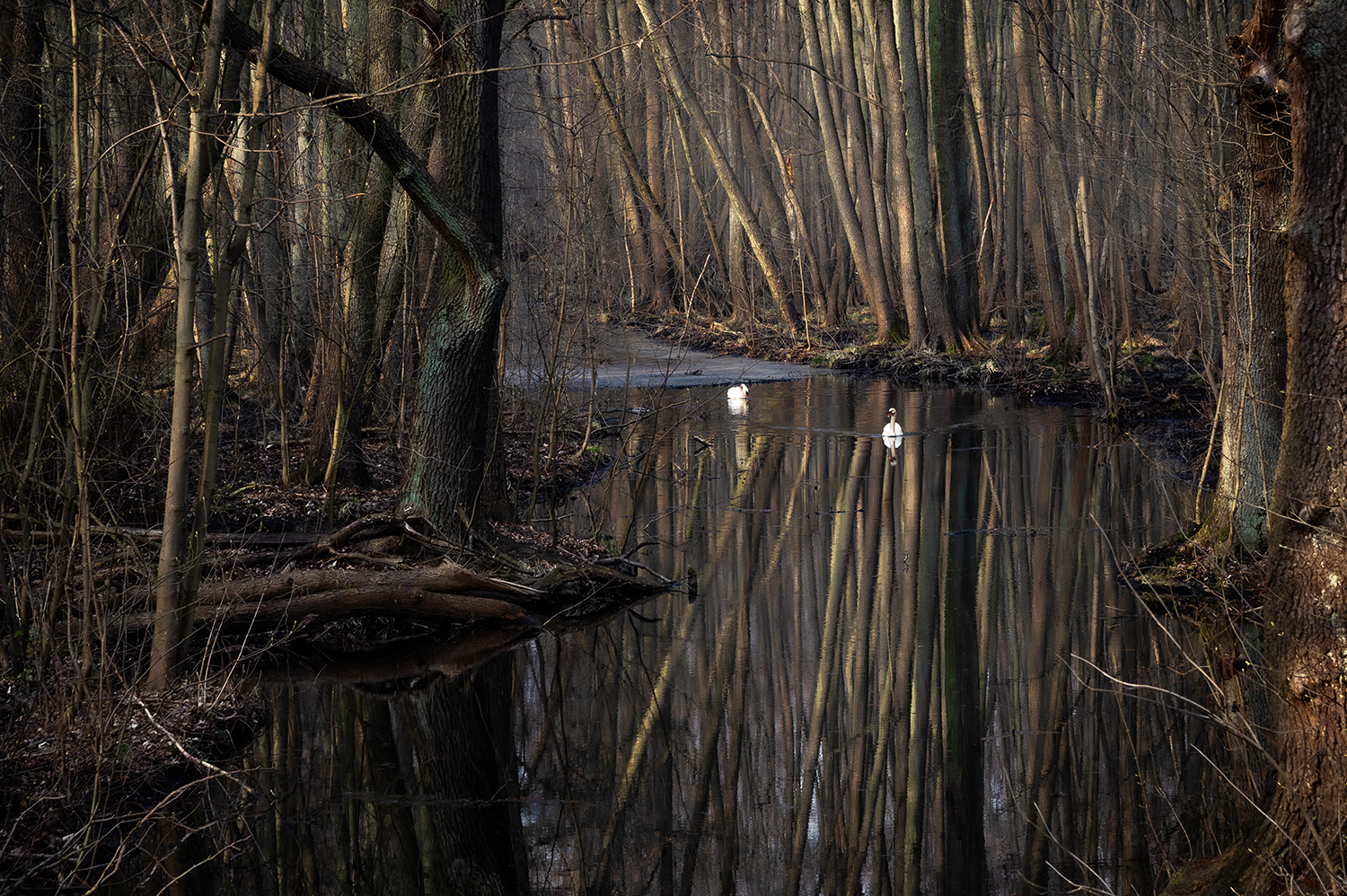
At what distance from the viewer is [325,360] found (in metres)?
11.9

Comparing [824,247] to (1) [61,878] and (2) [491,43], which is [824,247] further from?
(1) [61,878]

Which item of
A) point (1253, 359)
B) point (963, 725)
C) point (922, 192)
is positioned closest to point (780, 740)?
point (963, 725)

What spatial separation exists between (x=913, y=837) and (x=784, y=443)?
11710 mm

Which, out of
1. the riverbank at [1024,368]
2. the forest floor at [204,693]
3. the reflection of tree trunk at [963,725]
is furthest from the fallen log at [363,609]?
the riverbank at [1024,368]

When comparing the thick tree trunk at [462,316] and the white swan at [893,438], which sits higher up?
the thick tree trunk at [462,316]

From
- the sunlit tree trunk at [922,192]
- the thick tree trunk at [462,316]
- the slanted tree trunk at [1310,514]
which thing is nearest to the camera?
the slanted tree trunk at [1310,514]

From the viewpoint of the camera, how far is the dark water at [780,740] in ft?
17.0

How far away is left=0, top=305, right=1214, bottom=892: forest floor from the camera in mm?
5027

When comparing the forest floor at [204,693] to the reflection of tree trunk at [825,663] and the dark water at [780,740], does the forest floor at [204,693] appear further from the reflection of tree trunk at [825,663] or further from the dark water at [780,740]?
the reflection of tree trunk at [825,663]

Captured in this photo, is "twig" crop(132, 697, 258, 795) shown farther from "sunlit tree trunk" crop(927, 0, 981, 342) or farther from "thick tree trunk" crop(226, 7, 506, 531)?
"sunlit tree trunk" crop(927, 0, 981, 342)

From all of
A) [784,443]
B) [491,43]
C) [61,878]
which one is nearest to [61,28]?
[491,43]

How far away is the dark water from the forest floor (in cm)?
41

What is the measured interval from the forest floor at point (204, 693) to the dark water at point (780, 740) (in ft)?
1.35

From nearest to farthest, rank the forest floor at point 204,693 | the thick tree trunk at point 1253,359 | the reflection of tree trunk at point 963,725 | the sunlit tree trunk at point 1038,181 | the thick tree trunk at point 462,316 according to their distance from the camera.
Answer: the forest floor at point 204,693 < the reflection of tree trunk at point 963,725 < the thick tree trunk at point 1253,359 < the thick tree trunk at point 462,316 < the sunlit tree trunk at point 1038,181
